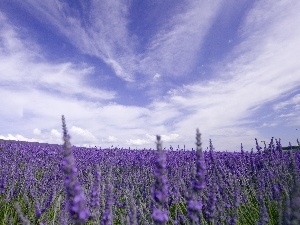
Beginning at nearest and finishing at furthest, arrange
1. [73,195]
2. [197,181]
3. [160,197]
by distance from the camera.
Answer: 1. [73,195]
2. [160,197]
3. [197,181]

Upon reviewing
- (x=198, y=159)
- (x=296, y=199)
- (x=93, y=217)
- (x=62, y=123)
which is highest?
(x=62, y=123)

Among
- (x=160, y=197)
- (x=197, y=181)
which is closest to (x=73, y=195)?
(x=160, y=197)

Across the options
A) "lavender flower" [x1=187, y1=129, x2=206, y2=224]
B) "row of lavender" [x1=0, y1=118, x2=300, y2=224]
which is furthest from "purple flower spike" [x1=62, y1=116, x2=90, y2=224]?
"lavender flower" [x1=187, y1=129, x2=206, y2=224]

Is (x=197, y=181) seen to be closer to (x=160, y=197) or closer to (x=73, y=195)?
(x=160, y=197)

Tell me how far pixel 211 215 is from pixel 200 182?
1.14 meters

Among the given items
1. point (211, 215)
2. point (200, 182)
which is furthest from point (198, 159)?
point (211, 215)

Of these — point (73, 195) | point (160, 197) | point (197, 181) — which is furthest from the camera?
point (197, 181)

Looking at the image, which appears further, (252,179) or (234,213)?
(252,179)

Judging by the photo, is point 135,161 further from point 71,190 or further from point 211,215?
point 71,190

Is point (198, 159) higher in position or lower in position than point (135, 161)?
lower

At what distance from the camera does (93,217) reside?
2699 millimetres

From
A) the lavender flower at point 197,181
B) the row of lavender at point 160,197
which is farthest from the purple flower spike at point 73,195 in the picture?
the lavender flower at point 197,181

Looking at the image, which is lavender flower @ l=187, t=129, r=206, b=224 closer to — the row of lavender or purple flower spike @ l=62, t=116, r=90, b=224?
the row of lavender

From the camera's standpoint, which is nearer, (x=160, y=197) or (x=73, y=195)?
(x=73, y=195)
